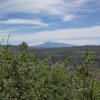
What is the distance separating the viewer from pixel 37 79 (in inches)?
1120

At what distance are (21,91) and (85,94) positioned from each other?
61.3 feet

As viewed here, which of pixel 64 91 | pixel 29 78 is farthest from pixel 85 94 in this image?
pixel 29 78

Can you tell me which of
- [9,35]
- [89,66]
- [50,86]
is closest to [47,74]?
[50,86]

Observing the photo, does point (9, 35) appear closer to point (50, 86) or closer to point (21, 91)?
point (21, 91)

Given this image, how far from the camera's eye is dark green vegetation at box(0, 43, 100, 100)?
80.7ft

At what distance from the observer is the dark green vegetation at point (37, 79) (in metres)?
24.6

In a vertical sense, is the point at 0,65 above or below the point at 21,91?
above

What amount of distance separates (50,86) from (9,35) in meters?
12.3

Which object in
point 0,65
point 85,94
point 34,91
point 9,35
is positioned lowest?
point 85,94

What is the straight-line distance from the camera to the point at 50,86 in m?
37.5

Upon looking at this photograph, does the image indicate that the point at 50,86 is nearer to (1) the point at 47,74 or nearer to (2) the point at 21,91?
(1) the point at 47,74

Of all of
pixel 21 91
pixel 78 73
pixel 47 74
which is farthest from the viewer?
pixel 78 73

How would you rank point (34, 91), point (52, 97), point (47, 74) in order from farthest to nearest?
point (47, 74) < point (52, 97) < point (34, 91)

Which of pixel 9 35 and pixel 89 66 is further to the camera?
pixel 89 66
